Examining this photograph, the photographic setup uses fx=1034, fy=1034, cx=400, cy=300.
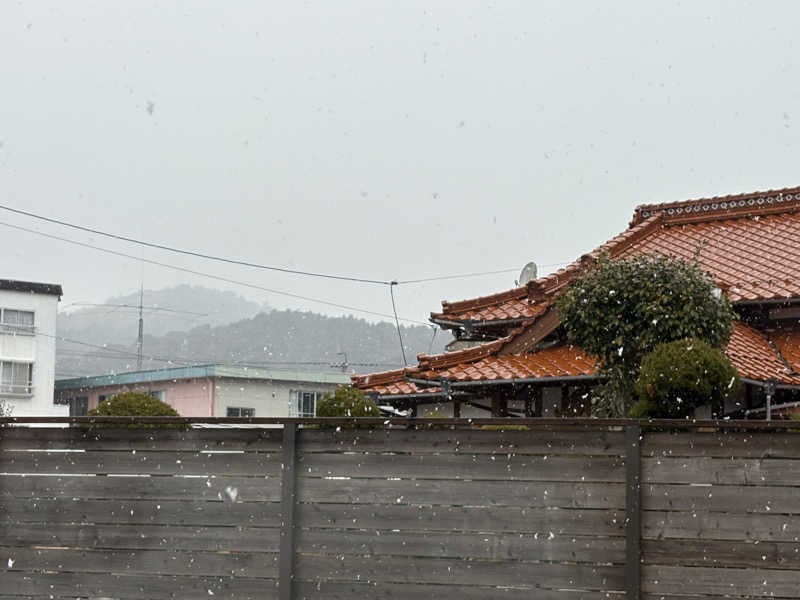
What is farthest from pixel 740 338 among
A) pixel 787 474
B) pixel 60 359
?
pixel 60 359

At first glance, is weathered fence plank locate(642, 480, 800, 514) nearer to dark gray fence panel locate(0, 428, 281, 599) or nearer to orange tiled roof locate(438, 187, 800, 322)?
dark gray fence panel locate(0, 428, 281, 599)

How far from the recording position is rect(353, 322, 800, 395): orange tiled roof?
1301 cm

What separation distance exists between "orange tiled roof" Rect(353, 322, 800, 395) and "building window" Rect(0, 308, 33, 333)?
3202 cm

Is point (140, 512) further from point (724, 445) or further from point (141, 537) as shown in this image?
point (724, 445)

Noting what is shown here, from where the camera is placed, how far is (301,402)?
40.5 meters

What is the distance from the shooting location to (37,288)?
43.5m

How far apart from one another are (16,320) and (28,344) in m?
1.15

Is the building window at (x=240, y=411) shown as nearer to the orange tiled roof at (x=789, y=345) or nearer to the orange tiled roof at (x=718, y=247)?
the orange tiled roof at (x=718, y=247)

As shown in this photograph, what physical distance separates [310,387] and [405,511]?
3524 centimetres

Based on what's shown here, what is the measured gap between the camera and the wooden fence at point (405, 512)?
586 cm

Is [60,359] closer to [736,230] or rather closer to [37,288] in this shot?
[37,288]

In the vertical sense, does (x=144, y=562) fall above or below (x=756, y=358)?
below

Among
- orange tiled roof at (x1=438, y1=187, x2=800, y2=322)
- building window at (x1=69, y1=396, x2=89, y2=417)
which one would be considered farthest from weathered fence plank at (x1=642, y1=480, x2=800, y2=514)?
building window at (x1=69, y1=396, x2=89, y2=417)

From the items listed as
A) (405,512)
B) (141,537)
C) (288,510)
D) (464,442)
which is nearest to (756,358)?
(464,442)
